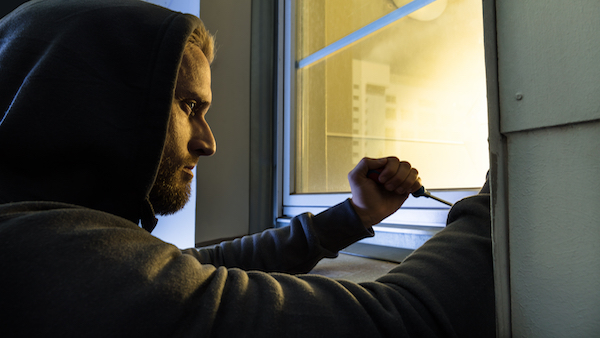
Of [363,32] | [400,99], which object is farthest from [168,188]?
[363,32]

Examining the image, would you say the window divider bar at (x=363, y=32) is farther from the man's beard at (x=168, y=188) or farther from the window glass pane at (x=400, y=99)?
the man's beard at (x=168, y=188)

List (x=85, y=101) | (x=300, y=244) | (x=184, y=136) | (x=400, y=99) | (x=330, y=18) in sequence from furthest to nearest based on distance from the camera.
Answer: (x=330, y=18), (x=400, y=99), (x=300, y=244), (x=184, y=136), (x=85, y=101)

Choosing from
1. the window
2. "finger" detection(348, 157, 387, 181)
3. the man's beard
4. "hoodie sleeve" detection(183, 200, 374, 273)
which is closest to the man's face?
the man's beard

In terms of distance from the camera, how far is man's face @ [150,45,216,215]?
0.62 meters

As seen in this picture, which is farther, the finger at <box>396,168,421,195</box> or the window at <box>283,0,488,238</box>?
the window at <box>283,0,488,238</box>

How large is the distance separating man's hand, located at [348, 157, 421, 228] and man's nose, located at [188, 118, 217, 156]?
0.96ft

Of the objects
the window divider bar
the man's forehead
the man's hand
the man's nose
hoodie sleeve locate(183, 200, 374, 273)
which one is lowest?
hoodie sleeve locate(183, 200, 374, 273)

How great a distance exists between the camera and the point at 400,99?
40.7 inches

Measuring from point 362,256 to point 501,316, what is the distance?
71 centimetres

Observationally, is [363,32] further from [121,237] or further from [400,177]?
[121,237]

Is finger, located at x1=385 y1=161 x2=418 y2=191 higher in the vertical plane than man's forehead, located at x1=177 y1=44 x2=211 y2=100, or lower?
lower

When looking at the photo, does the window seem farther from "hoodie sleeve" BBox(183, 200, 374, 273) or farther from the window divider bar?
"hoodie sleeve" BBox(183, 200, 374, 273)

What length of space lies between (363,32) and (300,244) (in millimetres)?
744

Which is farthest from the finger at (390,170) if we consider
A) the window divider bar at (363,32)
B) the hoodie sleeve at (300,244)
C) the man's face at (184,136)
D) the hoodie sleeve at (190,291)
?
the window divider bar at (363,32)
